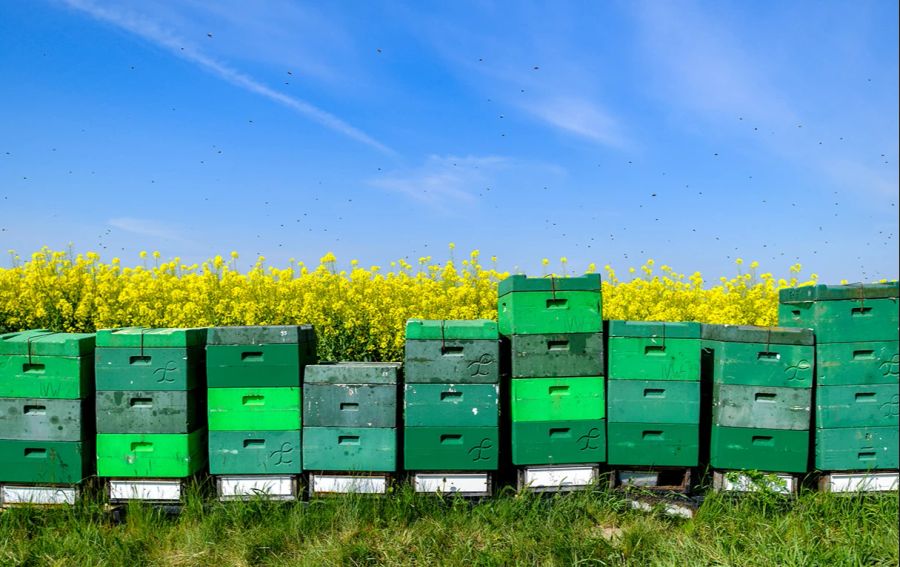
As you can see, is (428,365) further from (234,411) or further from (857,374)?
(857,374)

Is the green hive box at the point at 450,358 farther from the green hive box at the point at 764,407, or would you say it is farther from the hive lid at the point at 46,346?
the hive lid at the point at 46,346

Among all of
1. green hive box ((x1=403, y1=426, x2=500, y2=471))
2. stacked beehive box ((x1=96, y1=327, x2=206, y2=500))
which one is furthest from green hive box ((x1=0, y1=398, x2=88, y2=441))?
green hive box ((x1=403, y1=426, x2=500, y2=471))

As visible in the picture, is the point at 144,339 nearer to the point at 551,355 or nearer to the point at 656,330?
the point at 551,355

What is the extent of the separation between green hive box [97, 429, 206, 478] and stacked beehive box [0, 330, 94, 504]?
18 centimetres

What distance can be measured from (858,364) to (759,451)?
39.1 inches

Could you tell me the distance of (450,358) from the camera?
190 inches

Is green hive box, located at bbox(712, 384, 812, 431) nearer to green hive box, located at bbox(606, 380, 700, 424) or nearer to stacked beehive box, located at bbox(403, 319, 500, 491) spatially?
green hive box, located at bbox(606, 380, 700, 424)

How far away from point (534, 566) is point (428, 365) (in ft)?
5.05

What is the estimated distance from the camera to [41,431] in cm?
491

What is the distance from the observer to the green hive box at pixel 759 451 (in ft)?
16.3

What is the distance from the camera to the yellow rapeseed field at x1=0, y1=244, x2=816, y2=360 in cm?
768

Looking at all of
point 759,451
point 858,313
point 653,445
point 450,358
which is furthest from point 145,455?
point 858,313

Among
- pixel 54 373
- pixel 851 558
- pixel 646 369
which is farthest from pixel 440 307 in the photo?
pixel 851 558

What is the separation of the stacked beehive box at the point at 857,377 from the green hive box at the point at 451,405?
251 cm
